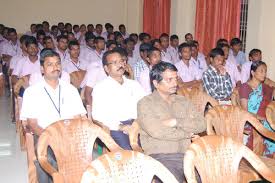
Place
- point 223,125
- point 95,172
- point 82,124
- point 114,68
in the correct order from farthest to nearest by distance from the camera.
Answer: point 114,68, point 223,125, point 82,124, point 95,172

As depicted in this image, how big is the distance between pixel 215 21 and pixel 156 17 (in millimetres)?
2478

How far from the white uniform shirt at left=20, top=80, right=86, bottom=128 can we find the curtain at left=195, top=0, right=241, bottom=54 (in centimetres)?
357

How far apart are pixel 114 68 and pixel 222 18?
342 cm

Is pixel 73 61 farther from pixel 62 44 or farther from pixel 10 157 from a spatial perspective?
pixel 10 157

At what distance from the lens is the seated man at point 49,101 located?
3.04 metres

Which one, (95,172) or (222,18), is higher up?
(222,18)

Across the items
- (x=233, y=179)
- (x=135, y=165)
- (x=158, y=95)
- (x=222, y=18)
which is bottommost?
(x=233, y=179)

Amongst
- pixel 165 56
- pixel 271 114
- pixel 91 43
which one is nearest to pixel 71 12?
pixel 91 43

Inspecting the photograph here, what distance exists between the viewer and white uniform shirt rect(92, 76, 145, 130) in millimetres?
3240

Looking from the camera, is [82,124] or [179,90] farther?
[179,90]

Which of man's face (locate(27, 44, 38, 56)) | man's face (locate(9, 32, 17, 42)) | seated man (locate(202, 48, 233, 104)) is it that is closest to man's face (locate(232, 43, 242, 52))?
seated man (locate(202, 48, 233, 104))

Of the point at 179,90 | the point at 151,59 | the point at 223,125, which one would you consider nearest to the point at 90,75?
the point at 151,59

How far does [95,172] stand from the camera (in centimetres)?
187

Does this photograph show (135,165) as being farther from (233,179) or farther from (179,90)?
(179,90)
